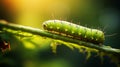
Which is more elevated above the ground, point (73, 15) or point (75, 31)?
point (73, 15)

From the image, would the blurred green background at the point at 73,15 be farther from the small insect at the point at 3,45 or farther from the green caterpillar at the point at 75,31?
the small insect at the point at 3,45

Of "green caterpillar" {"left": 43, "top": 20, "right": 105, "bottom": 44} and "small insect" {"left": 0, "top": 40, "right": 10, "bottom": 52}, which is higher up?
"green caterpillar" {"left": 43, "top": 20, "right": 105, "bottom": 44}

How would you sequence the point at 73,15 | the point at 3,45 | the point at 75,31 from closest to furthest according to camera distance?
1. the point at 3,45
2. the point at 75,31
3. the point at 73,15

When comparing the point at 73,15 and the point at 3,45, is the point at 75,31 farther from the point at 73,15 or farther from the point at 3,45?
the point at 73,15

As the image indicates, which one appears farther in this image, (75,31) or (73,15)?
(73,15)

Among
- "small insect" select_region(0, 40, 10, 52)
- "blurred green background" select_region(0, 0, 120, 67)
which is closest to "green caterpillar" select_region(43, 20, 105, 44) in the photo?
"small insect" select_region(0, 40, 10, 52)

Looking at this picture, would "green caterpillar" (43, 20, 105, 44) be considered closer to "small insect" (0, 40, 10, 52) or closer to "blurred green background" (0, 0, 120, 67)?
"small insect" (0, 40, 10, 52)

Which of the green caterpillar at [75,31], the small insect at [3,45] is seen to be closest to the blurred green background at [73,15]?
the green caterpillar at [75,31]

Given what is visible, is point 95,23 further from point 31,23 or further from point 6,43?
point 6,43

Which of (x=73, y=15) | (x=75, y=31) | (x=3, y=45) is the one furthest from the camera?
(x=73, y=15)

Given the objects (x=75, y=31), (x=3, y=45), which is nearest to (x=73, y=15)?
(x=75, y=31)

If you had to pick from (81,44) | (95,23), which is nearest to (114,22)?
(95,23)
